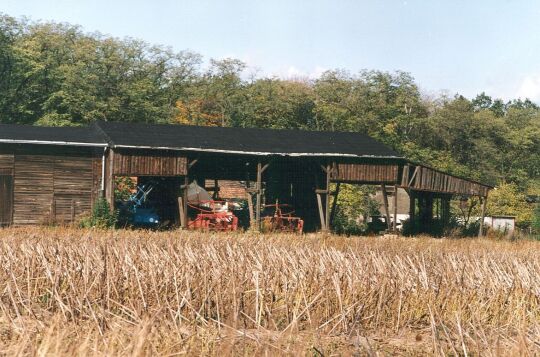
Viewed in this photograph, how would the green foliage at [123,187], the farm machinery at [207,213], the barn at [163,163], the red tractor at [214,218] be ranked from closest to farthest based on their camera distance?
the barn at [163,163] → the red tractor at [214,218] → the farm machinery at [207,213] → the green foliage at [123,187]

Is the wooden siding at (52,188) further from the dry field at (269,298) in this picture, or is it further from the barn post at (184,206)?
the dry field at (269,298)

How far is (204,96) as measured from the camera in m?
64.2

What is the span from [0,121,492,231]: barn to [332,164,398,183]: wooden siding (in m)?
0.04

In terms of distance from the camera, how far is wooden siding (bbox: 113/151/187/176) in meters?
30.5

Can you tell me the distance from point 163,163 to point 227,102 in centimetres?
3235

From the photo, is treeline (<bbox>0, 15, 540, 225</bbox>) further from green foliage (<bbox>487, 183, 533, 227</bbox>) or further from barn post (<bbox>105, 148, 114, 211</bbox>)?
barn post (<bbox>105, 148, 114, 211</bbox>)

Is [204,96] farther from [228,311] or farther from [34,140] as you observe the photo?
[228,311]

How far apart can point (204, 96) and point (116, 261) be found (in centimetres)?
5303

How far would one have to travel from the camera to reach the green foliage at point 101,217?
29.2m

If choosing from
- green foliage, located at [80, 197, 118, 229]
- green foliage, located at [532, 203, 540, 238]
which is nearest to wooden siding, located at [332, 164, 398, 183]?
green foliage, located at [80, 197, 118, 229]

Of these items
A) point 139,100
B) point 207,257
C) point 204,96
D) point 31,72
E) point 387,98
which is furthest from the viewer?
point 387,98

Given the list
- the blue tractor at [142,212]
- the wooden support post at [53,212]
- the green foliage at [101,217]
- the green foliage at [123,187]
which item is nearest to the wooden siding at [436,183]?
the blue tractor at [142,212]

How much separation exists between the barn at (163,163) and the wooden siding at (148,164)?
4 centimetres

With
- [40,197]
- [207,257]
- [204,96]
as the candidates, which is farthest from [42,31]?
[207,257]
